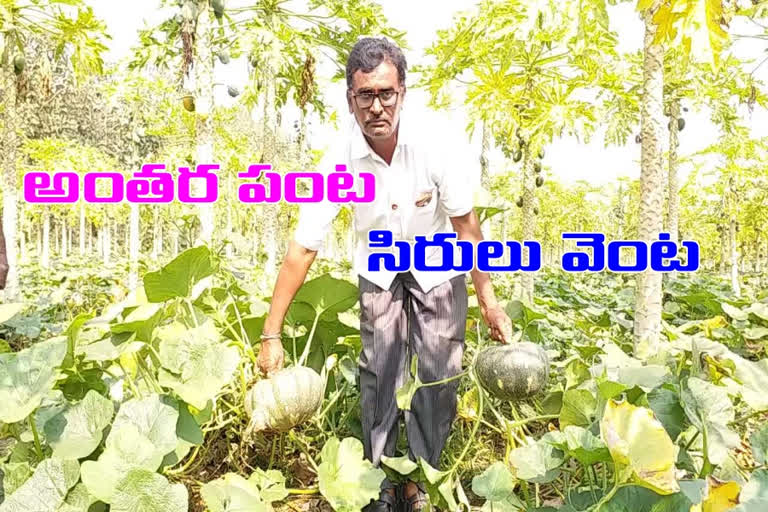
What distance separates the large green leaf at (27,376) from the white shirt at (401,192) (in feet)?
2.55

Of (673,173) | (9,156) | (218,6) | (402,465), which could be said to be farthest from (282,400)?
(673,173)

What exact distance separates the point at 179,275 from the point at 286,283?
348mm

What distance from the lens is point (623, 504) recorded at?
4.42 feet

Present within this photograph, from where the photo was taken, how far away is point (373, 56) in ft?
6.08

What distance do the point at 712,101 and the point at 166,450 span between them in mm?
8824

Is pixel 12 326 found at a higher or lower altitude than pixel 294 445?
higher

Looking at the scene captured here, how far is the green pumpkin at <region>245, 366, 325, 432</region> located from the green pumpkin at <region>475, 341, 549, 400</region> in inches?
22.6

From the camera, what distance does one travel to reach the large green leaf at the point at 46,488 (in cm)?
144

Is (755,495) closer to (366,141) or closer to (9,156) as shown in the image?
(366,141)

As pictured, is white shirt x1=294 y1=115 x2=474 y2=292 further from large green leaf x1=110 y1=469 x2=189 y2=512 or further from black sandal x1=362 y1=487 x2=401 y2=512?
large green leaf x1=110 y1=469 x2=189 y2=512

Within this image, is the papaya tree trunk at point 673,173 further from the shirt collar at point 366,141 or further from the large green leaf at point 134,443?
the large green leaf at point 134,443

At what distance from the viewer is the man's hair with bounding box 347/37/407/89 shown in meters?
1.85

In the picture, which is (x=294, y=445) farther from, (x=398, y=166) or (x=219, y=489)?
(x=398, y=166)

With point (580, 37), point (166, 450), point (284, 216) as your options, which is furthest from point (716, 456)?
point (284, 216)
